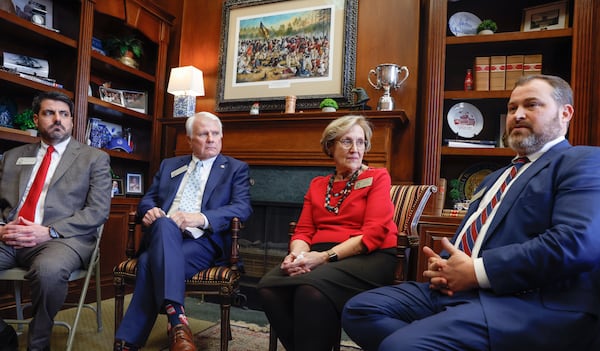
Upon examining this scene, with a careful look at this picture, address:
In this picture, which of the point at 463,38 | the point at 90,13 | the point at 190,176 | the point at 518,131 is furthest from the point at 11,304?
the point at 463,38

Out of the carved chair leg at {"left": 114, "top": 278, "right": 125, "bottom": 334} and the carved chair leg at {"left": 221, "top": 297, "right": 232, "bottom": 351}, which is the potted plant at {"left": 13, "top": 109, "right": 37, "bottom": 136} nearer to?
the carved chair leg at {"left": 114, "top": 278, "right": 125, "bottom": 334}

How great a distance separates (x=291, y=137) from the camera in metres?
3.26

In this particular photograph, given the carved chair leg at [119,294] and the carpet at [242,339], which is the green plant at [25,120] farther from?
the carpet at [242,339]

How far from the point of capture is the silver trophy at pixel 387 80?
3016mm

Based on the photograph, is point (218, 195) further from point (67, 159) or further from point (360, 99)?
point (360, 99)

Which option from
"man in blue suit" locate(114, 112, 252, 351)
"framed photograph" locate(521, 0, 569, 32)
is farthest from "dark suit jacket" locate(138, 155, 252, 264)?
"framed photograph" locate(521, 0, 569, 32)

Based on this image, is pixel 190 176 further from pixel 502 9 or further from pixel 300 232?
pixel 502 9

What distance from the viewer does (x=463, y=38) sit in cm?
282

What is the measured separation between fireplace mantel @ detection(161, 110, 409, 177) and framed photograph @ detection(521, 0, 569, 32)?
1.05 m

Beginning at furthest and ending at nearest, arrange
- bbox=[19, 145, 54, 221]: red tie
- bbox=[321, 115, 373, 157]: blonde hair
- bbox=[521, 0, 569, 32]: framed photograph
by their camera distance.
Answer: bbox=[521, 0, 569, 32]: framed photograph → bbox=[19, 145, 54, 221]: red tie → bbox=[321, 115, 373, 157]: blonde hair

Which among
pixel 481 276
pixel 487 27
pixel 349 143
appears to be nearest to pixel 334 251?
pixel 349 143

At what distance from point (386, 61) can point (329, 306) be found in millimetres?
2290

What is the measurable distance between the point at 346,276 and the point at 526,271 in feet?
2.24

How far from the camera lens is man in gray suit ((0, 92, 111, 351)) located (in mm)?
1910
